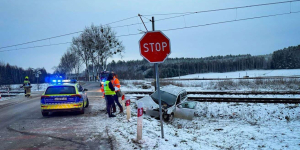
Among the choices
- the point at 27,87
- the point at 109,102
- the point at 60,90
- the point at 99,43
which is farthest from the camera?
the point at 99,43

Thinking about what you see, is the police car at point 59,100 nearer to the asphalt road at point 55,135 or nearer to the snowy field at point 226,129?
the asphalt road at point 55,135

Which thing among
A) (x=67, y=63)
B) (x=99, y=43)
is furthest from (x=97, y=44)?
(x=67, y=63)

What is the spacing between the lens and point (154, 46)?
5398mm

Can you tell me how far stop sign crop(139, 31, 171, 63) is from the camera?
210 inches

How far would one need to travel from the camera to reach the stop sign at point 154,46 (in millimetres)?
5336

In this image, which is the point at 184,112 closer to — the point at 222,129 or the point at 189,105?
the point at 189,105

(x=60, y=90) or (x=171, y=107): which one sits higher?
(x=60, y=90)

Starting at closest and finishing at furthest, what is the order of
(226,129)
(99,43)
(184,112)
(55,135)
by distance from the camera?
(55,135)
(226,129)
(184,112)
(99,43)

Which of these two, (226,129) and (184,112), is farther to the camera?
(184,112)

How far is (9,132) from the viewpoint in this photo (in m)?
6.77

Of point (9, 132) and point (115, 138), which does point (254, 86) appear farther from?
point (9, 132)

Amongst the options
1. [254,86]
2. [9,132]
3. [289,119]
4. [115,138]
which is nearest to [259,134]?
[289,119]

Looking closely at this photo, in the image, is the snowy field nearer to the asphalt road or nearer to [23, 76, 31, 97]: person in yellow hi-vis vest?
the asphalt road

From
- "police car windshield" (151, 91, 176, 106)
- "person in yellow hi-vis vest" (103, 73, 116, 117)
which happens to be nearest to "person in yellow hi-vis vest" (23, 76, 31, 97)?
"person in yellow hi-vis vest" (103, 73, 116, 117)
